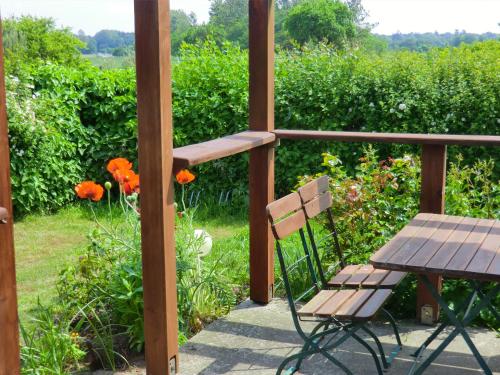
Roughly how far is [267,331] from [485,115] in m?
4.15

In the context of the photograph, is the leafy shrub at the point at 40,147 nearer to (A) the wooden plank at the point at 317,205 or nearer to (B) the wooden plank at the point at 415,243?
(A) the wooden plank at the point at 317,205

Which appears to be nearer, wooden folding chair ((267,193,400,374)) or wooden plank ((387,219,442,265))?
wooden plank ((387,219,442,265))

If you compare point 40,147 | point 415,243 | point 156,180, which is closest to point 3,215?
point 156,180

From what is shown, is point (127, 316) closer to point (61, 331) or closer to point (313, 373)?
point (61, 331)

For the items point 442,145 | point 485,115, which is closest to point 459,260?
point 442,145

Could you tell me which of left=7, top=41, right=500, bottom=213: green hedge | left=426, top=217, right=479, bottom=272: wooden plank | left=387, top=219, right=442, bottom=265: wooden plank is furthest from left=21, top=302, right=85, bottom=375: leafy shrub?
left=7, top=41, right=500, bottom=213: green hedge

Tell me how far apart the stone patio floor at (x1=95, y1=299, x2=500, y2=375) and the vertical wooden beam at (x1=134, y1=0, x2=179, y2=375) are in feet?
1.07

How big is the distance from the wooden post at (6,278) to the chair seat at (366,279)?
1.68 m

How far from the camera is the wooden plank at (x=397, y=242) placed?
2.84 meters

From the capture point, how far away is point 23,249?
6.71 meters

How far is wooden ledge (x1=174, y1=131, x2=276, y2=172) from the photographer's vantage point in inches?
130

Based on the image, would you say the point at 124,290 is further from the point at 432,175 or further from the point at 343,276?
the point at 432,175

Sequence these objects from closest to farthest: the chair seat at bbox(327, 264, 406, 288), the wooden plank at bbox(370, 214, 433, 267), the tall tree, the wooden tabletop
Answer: the wooden tabletop
the wooden plank at bbox(370, 214, 433, 267)
the chair seat at bbox(327, 264, 406, 288)
the tall tree

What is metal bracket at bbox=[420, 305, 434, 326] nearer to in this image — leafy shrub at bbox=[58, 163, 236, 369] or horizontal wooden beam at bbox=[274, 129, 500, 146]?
horizontal wooden beam at bbox=[274, 129, 500, 146]
